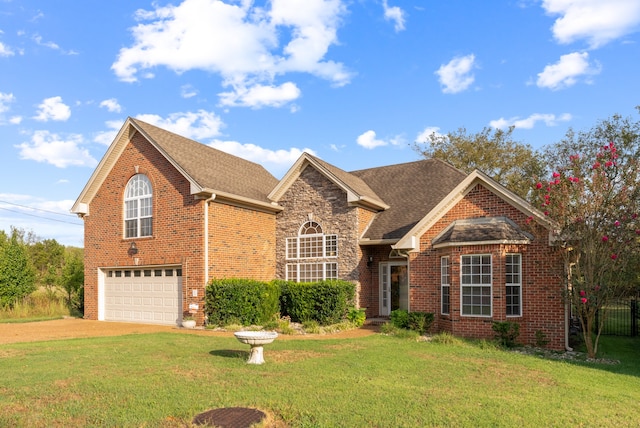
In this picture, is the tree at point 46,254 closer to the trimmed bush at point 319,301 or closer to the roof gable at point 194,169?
the roof gable at point 194,169

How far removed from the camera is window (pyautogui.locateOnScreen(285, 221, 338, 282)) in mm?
19625

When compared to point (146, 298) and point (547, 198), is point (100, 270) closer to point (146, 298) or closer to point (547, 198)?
point (146, 298)

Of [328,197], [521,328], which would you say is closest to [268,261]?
[328,197]

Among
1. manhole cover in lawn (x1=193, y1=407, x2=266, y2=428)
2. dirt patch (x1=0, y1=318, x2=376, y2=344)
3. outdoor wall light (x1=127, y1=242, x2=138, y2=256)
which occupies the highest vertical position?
outdoor wall light (x1=127, y1=242, x2=138, y2=256)

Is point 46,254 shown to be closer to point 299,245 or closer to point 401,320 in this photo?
point 299,245

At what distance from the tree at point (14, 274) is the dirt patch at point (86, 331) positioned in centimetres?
419

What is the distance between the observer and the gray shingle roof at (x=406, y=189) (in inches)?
753

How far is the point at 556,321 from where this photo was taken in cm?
1323

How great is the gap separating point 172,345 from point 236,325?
3.92 m

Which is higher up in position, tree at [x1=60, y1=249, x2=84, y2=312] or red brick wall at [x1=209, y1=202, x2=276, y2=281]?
red brick wall at [x1=209, y1=202, x2=276, y2=281]

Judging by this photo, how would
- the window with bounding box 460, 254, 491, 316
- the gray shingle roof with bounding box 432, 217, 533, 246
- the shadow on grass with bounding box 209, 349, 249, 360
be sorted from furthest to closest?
the window with bounding box 460, 254, 491, 316 < the gray shingle roof with bounding box 432, 217, 533, 246 < the shadow on grass with bounding box 209, 349, 249, 360

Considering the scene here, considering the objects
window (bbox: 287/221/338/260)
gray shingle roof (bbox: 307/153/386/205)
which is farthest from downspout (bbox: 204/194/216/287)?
gray shingle roof (bbox: 307/153/386/205)

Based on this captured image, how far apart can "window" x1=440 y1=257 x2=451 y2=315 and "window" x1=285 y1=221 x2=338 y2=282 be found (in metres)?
5.18

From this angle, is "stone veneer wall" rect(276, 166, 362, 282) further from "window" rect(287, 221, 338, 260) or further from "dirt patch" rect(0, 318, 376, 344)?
"dirt patch" rect(0, 318, 376, 344)
